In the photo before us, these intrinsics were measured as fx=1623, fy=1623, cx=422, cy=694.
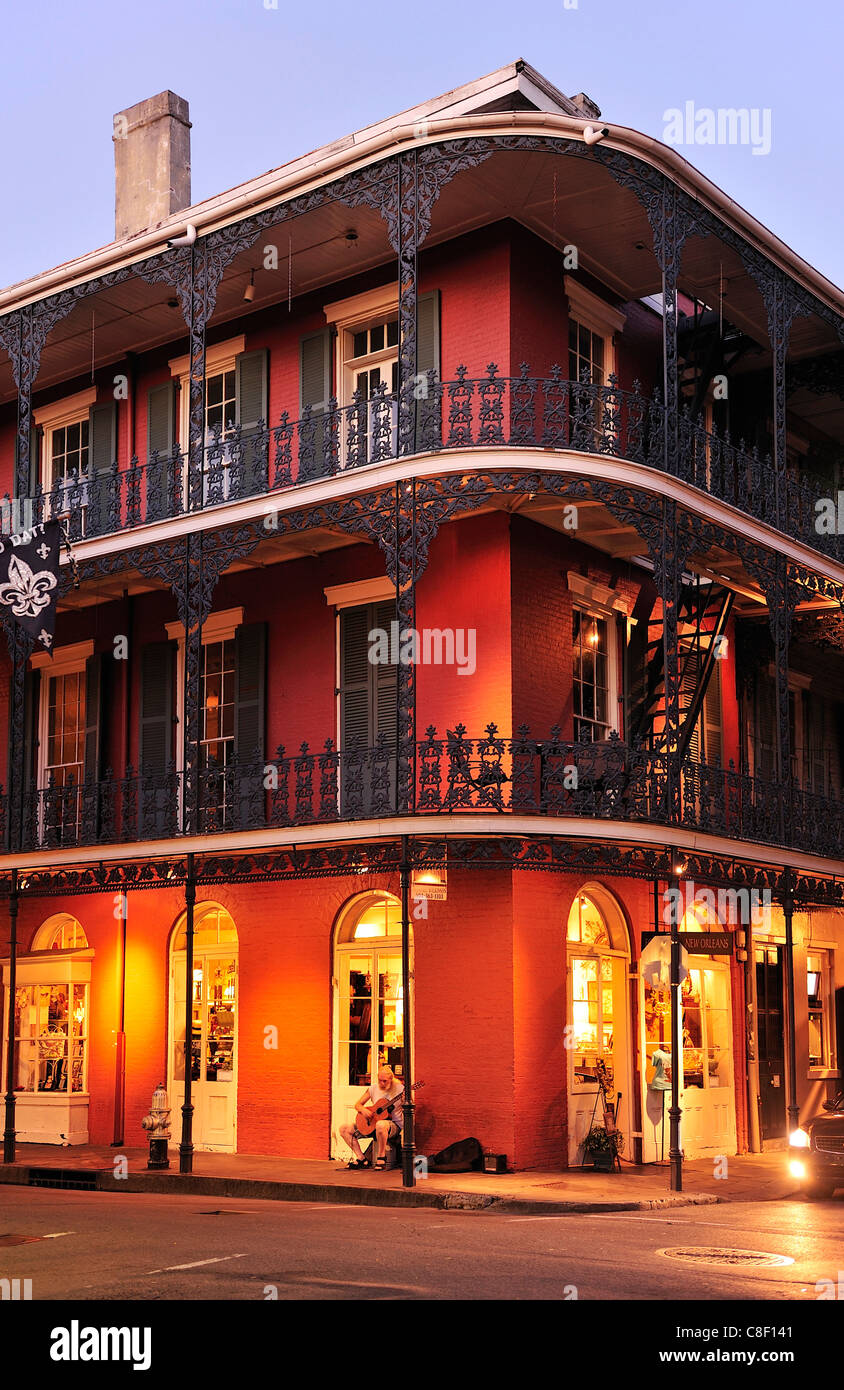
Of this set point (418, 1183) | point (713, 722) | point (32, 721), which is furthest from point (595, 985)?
point (32, 721)

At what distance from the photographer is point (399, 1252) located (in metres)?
10.3

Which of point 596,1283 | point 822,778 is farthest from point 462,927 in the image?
point 822,778

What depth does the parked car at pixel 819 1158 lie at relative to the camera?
1496 centimetres

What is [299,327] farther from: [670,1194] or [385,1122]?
[670,1194]

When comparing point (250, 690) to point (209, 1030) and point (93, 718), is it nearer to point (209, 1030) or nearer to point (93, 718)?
point (93, 718)

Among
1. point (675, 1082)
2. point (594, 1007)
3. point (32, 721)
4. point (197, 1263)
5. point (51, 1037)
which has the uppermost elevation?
point (32, 721)

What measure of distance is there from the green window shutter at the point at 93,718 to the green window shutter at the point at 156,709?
2.12 feet

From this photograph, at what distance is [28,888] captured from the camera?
63.0 ft

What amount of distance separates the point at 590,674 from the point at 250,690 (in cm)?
396

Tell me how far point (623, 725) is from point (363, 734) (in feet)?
9.70

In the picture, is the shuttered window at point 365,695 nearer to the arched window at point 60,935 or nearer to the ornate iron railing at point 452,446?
the ornate iron railing at point 452,446

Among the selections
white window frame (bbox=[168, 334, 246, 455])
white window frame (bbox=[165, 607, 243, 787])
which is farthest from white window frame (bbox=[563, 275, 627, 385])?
white window frame (bbox=[165, 607, 243, 787])

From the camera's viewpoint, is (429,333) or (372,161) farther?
(429,333)

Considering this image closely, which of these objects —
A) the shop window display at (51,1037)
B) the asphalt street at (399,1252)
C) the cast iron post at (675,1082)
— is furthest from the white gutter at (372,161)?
the asphalt street at (399,1252)
